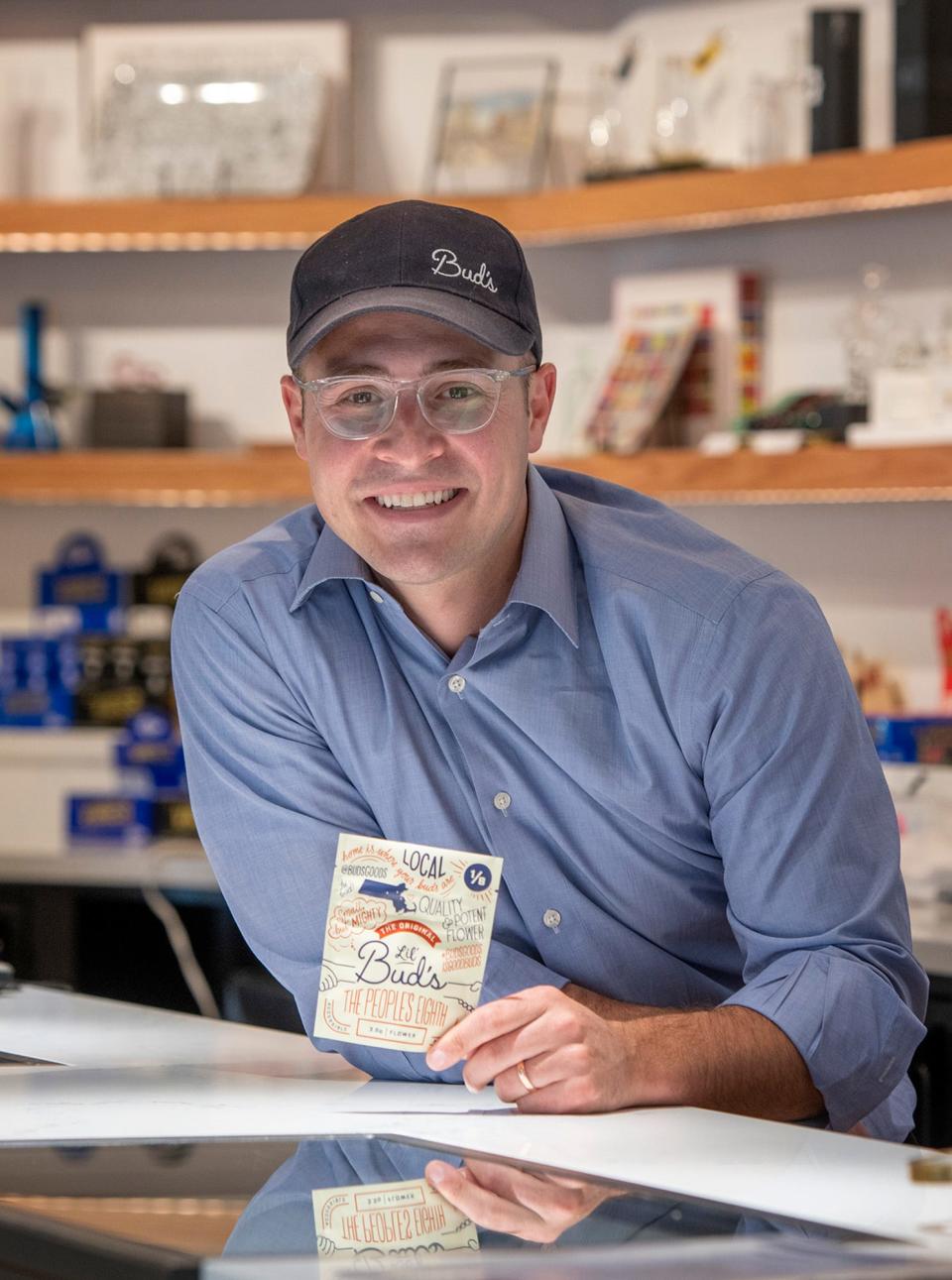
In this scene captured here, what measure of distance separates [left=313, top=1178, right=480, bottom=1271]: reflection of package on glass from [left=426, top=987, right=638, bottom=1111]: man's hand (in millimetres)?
287

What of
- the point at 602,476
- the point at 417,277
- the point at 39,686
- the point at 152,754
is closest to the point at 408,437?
the point at 417,277

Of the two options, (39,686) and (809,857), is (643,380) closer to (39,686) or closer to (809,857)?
(39,686)

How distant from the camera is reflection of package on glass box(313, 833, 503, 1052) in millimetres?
1495

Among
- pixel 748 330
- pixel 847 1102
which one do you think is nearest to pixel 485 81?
pixel 748 330

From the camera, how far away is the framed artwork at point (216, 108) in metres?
3.91

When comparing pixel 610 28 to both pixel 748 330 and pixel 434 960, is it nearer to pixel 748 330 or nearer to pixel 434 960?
pixel 748 330

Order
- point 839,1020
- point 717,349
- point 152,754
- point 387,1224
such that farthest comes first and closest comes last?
point 152,754, point 717,349, point 839,1020, point 387,1224

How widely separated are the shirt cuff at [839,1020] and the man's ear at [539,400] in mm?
617

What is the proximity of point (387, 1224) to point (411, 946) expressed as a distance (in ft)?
1.43

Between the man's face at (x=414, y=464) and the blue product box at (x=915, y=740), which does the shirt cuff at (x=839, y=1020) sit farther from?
the blue product box at (x=915, y=740)

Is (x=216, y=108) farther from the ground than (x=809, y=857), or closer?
farther from the ground

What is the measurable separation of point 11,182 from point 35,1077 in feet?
10.2

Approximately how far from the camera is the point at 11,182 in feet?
13.9

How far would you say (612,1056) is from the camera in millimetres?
1471
